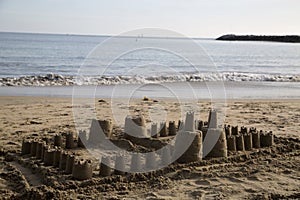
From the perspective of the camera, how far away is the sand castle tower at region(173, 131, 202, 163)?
6.10 m

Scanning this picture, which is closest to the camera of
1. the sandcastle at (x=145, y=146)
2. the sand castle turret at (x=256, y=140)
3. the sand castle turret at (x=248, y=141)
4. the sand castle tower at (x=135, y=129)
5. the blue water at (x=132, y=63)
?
the sandcastle at (x=145, y=146)

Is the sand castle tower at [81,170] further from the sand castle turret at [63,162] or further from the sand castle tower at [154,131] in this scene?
the sand castle tower at [154,131]

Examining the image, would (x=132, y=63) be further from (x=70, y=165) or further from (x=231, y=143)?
(x=70, y=165)

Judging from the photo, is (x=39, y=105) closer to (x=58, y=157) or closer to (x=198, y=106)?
(x=198, y=106)

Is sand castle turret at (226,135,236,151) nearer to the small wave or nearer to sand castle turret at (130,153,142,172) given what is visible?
sand castle turret at (130,153,142,172)

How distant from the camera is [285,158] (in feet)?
21.9

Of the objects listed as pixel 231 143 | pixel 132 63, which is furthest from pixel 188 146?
pixel 132 63

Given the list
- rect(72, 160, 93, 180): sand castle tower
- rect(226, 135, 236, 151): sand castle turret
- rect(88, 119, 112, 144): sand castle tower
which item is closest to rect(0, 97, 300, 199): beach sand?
rect(72, 160, 93, 180): sand castle tower

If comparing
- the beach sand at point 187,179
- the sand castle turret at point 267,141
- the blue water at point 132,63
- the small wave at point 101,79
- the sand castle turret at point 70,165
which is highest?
the blue water at point 132,63

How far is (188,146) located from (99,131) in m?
2.08

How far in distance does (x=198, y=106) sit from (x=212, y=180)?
280 inches

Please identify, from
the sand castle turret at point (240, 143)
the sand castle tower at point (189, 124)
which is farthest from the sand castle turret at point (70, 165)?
the sand castle turret at point (240, 143)

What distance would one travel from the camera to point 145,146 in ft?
23.7

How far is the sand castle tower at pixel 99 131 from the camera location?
7.38 m
